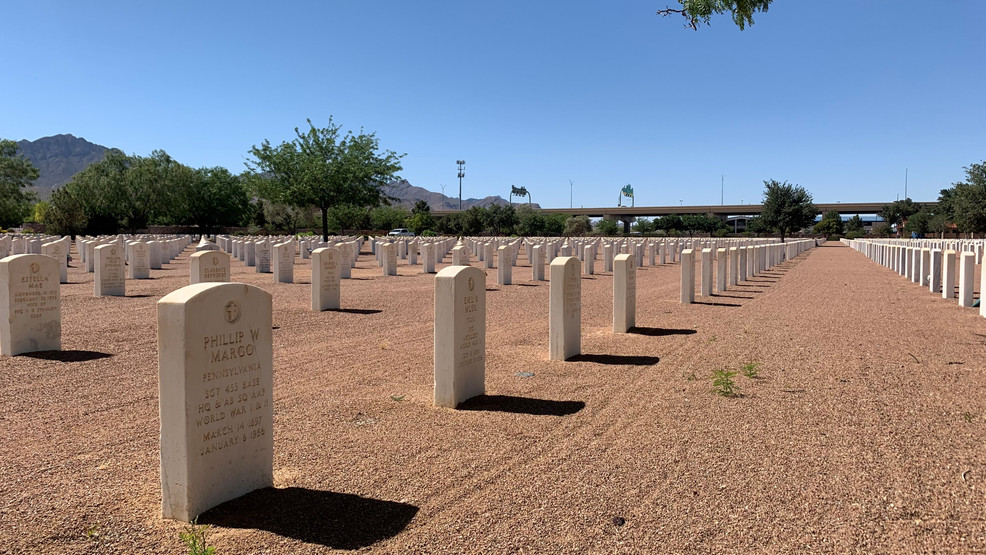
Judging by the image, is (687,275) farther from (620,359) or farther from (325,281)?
(325,281)

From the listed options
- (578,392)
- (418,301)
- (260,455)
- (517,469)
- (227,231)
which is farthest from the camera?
(227,231)

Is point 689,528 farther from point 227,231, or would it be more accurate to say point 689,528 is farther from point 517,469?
point 227,231

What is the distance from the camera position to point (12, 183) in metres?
66.3

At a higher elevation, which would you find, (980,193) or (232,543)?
(980,193)

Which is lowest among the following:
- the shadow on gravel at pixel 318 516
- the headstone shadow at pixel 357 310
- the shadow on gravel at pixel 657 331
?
the shadow on gravel at pixel 318 516

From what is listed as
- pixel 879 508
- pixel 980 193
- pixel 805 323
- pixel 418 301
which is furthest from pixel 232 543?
pixel 980 193

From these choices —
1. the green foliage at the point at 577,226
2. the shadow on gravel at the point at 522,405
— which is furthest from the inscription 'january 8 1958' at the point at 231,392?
the green foliage at the point at 577,226

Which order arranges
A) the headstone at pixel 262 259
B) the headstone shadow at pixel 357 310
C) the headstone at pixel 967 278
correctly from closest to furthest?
the headstone shadow at pixel 357 310 → the headstone at pixel 967 278 → the headstone at pixel 262 259

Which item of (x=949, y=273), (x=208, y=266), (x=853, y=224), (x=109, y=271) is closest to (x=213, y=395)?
(x=208, y=266)

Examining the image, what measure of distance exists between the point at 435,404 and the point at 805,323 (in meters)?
7.87

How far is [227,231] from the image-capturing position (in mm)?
72250

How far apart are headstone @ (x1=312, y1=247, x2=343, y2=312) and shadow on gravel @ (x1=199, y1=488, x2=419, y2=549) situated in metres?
9.41

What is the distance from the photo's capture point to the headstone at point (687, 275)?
1459 centimetres

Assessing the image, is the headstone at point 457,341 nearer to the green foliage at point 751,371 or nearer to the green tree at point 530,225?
the green foliage at point 751,371
